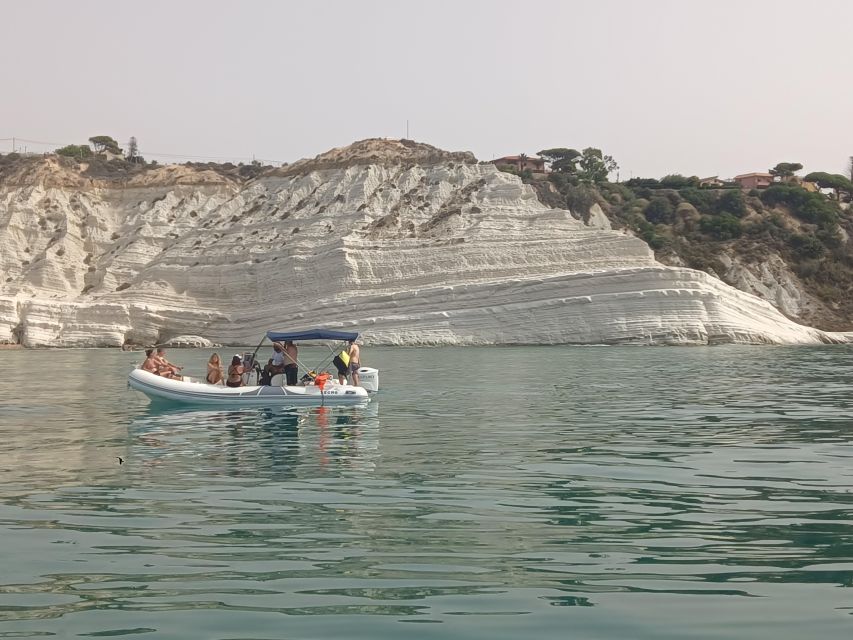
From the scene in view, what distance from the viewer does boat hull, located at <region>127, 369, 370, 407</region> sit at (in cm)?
2405

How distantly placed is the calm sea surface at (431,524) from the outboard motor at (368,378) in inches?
148

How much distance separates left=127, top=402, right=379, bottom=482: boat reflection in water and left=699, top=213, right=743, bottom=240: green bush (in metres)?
73.0

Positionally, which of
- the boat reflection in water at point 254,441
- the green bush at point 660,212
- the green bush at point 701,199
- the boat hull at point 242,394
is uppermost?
the green bush at point 701,199

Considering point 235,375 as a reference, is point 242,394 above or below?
below

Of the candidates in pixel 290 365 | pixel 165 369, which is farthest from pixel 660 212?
pixel 165 369

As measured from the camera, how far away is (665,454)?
15359 millimetres

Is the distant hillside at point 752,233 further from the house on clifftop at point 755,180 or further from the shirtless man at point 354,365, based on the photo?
the shirtless man at point 354,365

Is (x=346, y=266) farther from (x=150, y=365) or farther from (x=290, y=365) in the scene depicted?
(x=290, y=365)

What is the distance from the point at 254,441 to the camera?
1766 centimetres

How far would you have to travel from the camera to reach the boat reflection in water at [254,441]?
14.5 m

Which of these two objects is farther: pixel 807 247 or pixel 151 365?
pixel 807 247

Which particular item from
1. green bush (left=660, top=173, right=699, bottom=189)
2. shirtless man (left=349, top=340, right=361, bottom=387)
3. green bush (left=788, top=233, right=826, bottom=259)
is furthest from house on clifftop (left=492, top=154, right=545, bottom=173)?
shirtless man (left=349, top=340, right=361, bottom=387)

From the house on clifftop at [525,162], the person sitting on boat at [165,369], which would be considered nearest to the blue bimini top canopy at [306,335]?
the person sitting on boat at [165,369]

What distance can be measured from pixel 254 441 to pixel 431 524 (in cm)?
808
